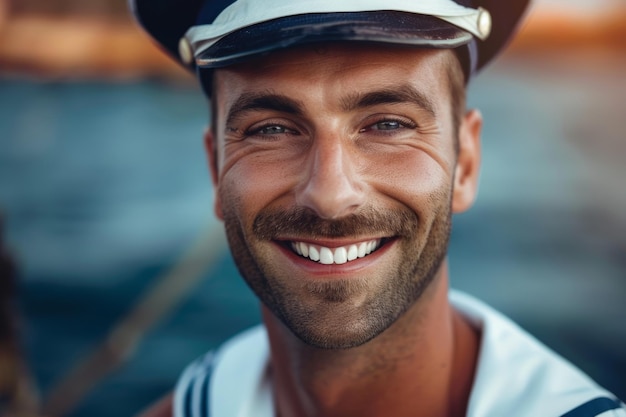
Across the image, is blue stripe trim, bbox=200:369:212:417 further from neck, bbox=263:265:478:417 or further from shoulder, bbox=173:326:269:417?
neck, bbox=263:265:478:417

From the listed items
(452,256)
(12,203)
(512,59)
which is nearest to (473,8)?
(452,256)

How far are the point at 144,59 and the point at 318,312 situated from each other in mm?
8990

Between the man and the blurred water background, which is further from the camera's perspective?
the blurred water background

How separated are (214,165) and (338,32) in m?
Answer: 0.67

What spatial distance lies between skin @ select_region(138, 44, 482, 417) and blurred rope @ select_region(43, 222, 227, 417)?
4.05 metres

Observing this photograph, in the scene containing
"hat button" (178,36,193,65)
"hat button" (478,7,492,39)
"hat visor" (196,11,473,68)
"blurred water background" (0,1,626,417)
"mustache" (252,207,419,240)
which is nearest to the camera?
"hat visor" (196,11,473,68)

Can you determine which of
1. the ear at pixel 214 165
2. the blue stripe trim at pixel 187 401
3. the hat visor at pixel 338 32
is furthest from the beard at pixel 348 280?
the blue stripe trim at pixel 187 401

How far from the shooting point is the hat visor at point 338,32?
1620mm

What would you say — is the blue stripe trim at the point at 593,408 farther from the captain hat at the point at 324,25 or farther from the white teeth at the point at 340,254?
the captain hat at the point at 324,25

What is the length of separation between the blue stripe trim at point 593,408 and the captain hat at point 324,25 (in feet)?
2.83

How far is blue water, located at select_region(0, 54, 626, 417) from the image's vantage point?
689 cm

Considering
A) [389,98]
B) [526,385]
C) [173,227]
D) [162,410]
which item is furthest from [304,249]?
[173,227]

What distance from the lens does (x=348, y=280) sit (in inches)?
69.3

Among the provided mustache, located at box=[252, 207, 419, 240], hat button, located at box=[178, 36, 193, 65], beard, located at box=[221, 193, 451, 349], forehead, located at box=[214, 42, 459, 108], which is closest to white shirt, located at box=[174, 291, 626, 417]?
beard, located at box=[221, 193, 451, 349]
